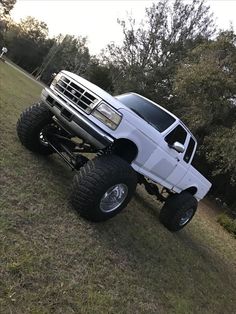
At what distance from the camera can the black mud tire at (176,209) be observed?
9.03m

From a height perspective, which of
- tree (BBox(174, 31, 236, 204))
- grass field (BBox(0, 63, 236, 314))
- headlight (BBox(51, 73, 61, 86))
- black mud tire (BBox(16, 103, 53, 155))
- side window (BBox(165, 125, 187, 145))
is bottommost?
Answer: grass field (BBox(0, 63, 236, 314))

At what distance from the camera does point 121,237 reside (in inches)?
269

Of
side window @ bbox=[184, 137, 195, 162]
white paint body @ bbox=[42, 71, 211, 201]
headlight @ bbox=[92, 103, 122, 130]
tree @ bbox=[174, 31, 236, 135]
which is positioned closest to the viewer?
headlight @ bbox=[92, 103, 122, 130]

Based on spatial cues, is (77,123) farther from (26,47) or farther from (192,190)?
(26,47)

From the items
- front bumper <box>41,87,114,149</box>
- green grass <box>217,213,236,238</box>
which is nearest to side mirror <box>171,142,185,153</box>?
front bumper <box>41,87,114,149</box>

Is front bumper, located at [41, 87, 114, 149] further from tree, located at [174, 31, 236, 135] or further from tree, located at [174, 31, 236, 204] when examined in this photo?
tree, located at [174, 31, 236, 135]

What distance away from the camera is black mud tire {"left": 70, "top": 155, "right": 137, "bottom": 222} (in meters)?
6.09

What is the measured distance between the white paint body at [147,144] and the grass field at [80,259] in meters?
1.01

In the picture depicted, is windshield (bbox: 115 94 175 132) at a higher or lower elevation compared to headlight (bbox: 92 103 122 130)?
higher

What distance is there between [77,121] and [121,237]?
1959 millimetres

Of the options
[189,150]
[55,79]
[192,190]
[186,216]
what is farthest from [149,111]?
[186,216]

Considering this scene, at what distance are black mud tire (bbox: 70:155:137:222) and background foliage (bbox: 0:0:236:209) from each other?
1046 centimetres

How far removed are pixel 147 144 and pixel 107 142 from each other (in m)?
1.04

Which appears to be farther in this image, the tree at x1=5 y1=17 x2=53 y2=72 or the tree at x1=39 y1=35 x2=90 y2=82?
the tree at x1=5 y1=17 x2=53 y2=72
